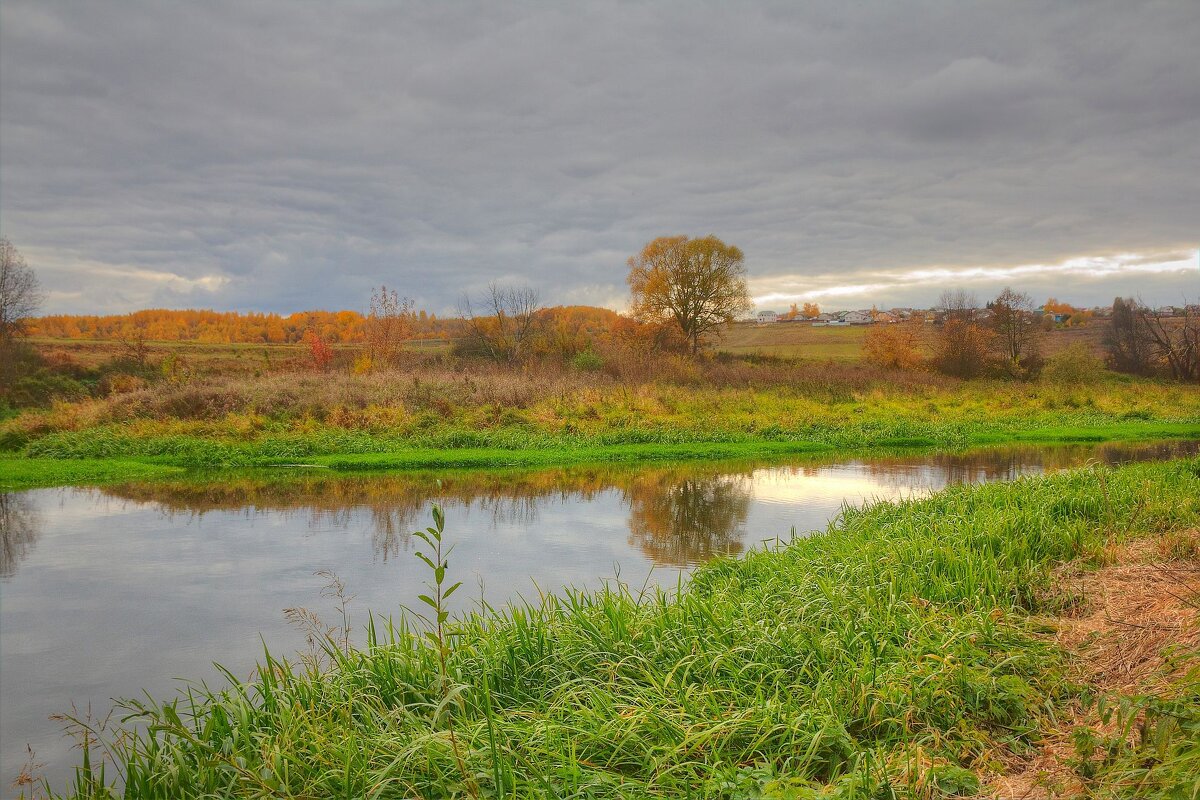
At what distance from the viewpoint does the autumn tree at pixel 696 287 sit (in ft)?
166

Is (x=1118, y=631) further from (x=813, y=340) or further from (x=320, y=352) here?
(x=813, y=340)

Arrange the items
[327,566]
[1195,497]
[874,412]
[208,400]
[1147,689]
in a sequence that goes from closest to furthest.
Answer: [1147,689], [1195,497], [327,566], [208,400], [874,412]

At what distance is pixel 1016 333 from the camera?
145ft

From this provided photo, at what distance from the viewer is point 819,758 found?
345cm

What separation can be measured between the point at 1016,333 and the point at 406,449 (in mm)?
40781

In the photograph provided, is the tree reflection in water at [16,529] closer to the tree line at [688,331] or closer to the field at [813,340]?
the tree line at [688,331]

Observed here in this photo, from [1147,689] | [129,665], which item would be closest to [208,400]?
[129,665]

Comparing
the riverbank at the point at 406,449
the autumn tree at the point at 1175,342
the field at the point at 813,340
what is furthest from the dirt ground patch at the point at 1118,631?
the autumn tree at the point at 1175,342

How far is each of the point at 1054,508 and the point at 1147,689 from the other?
5.04 meters

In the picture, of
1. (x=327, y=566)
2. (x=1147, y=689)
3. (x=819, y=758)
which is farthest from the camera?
(x=327, y=566)

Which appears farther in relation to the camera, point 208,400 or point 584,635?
point 208,400

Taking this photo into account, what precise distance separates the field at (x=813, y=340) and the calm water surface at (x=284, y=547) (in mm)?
35240

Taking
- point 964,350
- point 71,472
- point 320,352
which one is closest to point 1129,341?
point 964,350

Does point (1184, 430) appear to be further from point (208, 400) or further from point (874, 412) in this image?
point (208, 400)
